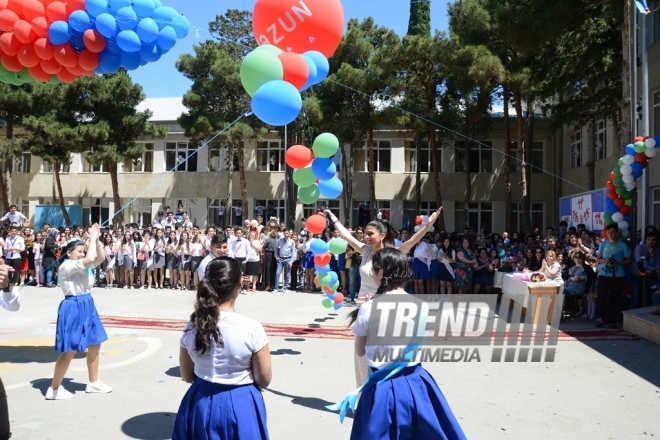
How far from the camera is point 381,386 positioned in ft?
10.6

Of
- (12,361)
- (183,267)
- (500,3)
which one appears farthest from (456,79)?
(12,361)

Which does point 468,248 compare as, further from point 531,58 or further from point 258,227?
point 531,58

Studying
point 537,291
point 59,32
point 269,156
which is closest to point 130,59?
point 59,32

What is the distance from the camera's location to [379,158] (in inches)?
1233

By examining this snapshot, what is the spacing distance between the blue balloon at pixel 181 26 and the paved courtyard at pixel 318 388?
3878mm

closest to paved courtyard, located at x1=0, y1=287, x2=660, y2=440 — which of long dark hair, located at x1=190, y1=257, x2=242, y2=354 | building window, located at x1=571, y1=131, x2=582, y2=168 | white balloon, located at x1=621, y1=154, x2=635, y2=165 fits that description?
long dark hair, located at x1=190, y1=257, x2=242, y2=354

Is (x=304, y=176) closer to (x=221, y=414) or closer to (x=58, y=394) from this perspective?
(x=58, y=394)

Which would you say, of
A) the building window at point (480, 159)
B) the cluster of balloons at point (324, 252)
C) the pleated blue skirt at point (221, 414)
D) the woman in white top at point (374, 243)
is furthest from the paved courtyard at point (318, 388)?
the building window at point (480, 159)

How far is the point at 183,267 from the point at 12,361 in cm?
872

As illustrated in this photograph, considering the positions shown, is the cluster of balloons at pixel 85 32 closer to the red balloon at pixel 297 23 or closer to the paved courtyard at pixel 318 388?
the red balloon at pixel 297 23

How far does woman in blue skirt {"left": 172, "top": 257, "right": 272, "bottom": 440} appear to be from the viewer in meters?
2.96

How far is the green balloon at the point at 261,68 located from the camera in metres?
5.82

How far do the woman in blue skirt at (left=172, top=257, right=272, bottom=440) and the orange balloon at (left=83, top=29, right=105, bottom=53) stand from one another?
5533mm

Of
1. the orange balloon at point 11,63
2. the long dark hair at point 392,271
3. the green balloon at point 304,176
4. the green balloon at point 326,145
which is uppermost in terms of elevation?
the orange balloon at point 11,63
